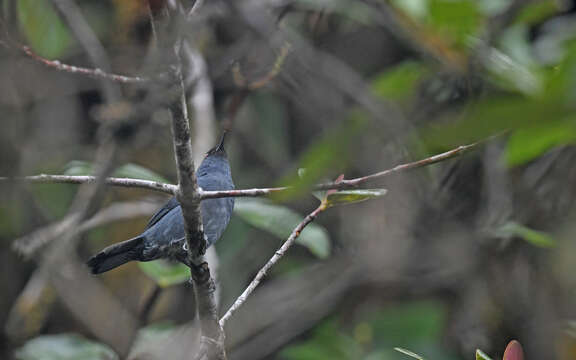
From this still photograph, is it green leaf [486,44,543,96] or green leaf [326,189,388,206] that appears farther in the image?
green leaf [326,189,388,206]

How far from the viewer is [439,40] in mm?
878

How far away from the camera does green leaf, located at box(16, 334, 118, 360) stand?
2.87 metres

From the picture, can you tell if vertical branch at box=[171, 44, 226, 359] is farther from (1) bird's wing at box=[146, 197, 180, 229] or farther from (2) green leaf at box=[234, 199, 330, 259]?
(1) bird's wing at box=[146, 197, 180, 229]

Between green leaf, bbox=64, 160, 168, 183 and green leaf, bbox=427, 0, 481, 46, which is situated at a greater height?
green leaf, bbox=427, 0, 481, 46

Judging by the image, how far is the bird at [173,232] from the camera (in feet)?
9.70

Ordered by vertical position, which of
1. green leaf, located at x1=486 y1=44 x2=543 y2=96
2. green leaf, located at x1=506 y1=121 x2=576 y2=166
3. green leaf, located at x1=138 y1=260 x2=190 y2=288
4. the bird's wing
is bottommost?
green leaf, located at x1=138 y1=260 x2=190 y2=288

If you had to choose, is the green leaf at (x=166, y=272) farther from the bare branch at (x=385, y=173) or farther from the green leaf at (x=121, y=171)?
the bare branch at (x=385, y=173)

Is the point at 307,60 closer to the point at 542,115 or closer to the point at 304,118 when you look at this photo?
the point at 542,115

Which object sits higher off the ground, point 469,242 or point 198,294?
point 198,294

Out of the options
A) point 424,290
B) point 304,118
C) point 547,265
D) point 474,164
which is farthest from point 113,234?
point 547,265

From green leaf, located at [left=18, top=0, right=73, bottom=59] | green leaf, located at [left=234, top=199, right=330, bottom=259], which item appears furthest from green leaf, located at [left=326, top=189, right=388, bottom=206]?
green leaf, located at [left=18, top=0, right=73, bottom=59]

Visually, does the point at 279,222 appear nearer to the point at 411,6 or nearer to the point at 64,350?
the point at 64,350

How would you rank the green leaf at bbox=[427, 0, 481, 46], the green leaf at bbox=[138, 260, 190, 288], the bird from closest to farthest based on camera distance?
1. the green leaf at bbox=[427, 0, 481, 46]
2. the green leaf at bbox=[138, 260, 190, 288]
3. the bird

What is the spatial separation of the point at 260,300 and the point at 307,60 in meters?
1.98
